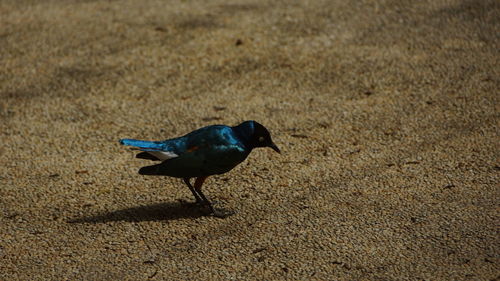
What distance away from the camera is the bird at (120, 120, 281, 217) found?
4254mm

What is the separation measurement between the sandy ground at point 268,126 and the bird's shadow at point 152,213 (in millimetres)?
15

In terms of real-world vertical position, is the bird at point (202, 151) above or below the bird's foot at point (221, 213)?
above

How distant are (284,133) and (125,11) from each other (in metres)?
3.03

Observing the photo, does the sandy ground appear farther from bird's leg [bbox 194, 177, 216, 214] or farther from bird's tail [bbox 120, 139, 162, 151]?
bird's tail [bbox 120, 139, 162, 151]

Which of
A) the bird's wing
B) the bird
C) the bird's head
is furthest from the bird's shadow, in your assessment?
the bird's head

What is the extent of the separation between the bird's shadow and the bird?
25 cm

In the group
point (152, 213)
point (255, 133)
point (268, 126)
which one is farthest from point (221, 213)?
point (268, 126)

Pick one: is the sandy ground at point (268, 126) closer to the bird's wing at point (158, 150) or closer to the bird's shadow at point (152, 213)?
the bird's shadow at point (152, 213)

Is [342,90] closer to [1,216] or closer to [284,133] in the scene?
[284,133]

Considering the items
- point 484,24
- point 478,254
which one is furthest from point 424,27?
point 478,254

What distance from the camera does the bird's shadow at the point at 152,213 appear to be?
174 inches

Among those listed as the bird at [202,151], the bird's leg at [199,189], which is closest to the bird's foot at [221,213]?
the bird's leg at [199,189]

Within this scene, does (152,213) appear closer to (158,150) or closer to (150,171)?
(150,171)

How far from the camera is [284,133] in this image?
5527 millimetres
